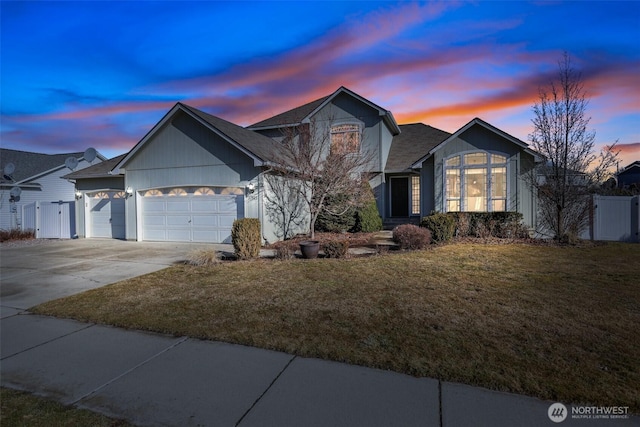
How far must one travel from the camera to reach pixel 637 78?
1227 centimetres

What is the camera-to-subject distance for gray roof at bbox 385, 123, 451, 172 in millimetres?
19134

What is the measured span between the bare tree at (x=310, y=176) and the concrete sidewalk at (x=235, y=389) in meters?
8.55

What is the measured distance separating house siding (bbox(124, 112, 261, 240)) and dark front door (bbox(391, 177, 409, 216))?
9.49 metres

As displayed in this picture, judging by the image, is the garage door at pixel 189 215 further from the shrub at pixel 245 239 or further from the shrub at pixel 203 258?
the shrub at pixel 203 258

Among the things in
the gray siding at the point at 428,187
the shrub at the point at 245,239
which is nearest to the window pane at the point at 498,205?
the gray siding at the point at 428,187

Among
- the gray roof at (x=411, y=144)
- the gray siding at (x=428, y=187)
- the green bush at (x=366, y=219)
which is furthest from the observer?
the gray roof at (x=411, y=144)

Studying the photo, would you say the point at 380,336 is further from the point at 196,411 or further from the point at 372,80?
the point at 372,80

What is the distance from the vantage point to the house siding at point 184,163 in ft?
46.3

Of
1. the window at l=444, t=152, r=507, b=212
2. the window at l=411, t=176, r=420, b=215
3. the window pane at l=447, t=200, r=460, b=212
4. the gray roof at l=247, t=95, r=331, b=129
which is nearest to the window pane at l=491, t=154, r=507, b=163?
the window at l=444, t=152, r=507, b=212

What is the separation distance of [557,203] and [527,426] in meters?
13.2

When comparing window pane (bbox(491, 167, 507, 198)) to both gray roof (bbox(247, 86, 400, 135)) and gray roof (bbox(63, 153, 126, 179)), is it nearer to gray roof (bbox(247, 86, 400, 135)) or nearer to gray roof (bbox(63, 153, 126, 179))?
gray roof (bbox(247, 86, 400, 135))

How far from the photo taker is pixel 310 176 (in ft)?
42.1

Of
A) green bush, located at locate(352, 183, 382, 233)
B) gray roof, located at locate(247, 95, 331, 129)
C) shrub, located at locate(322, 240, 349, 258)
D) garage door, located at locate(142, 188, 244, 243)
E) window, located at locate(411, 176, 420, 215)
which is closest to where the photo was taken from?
shrub, located at locate(322, 240, 349, 258)

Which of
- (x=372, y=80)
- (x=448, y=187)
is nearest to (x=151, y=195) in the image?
(x=372, y=80)
